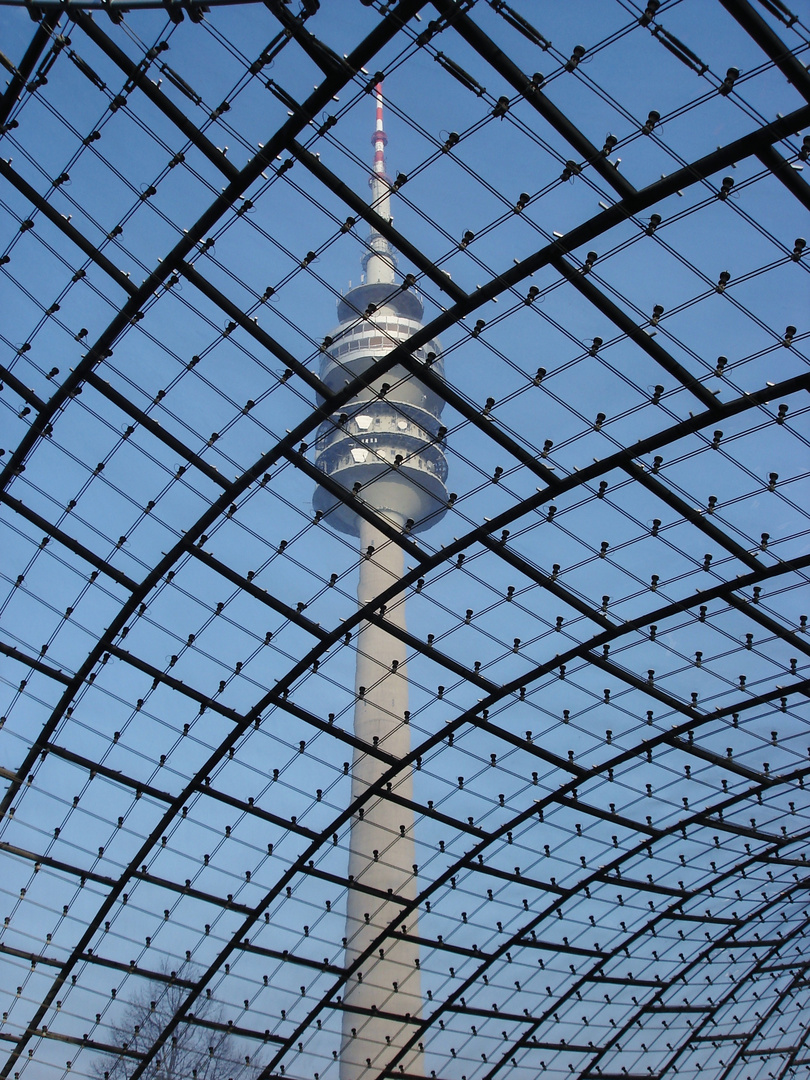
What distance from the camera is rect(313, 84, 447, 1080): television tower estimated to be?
28250mm

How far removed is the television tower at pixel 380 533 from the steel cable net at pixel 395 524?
0.22 meters

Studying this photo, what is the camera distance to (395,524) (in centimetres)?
3200

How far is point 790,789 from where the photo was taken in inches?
1677

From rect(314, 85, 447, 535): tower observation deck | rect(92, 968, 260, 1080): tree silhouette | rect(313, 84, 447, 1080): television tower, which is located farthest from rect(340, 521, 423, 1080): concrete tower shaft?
rect(314, 85, 447, 535): tower observation deck

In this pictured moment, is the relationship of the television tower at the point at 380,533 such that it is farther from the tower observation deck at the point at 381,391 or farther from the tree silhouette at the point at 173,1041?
the tree silhouette at the point at 173,1041

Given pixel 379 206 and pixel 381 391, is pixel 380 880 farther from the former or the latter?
pixel 379 206

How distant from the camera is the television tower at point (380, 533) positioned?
28.2 m

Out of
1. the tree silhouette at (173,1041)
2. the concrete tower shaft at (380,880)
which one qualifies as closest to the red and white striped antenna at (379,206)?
the concrete tower shaft at (380,880)

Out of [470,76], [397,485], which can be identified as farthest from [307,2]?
[397,485]

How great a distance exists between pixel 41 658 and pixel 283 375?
14.0 m

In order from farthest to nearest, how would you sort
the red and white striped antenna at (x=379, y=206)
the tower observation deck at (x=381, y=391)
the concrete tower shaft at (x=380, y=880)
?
the concrete tower shaft at (x=380, y=880) → the tower observation deck at (x=381, y=391) → the red and white striped antenna at (x=379, y=206)

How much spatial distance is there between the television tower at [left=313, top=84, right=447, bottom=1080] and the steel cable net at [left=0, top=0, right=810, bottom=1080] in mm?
221

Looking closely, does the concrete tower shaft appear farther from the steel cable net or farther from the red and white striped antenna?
the red and white striped antenna

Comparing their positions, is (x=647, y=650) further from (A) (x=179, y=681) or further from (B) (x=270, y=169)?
(B) (x=270, y=169)
